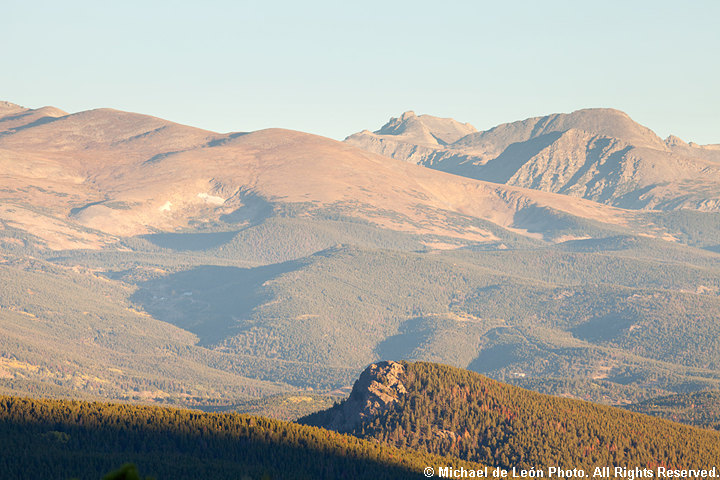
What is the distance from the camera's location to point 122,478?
94188mm

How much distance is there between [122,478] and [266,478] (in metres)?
11.9

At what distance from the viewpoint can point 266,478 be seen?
95062 mm
